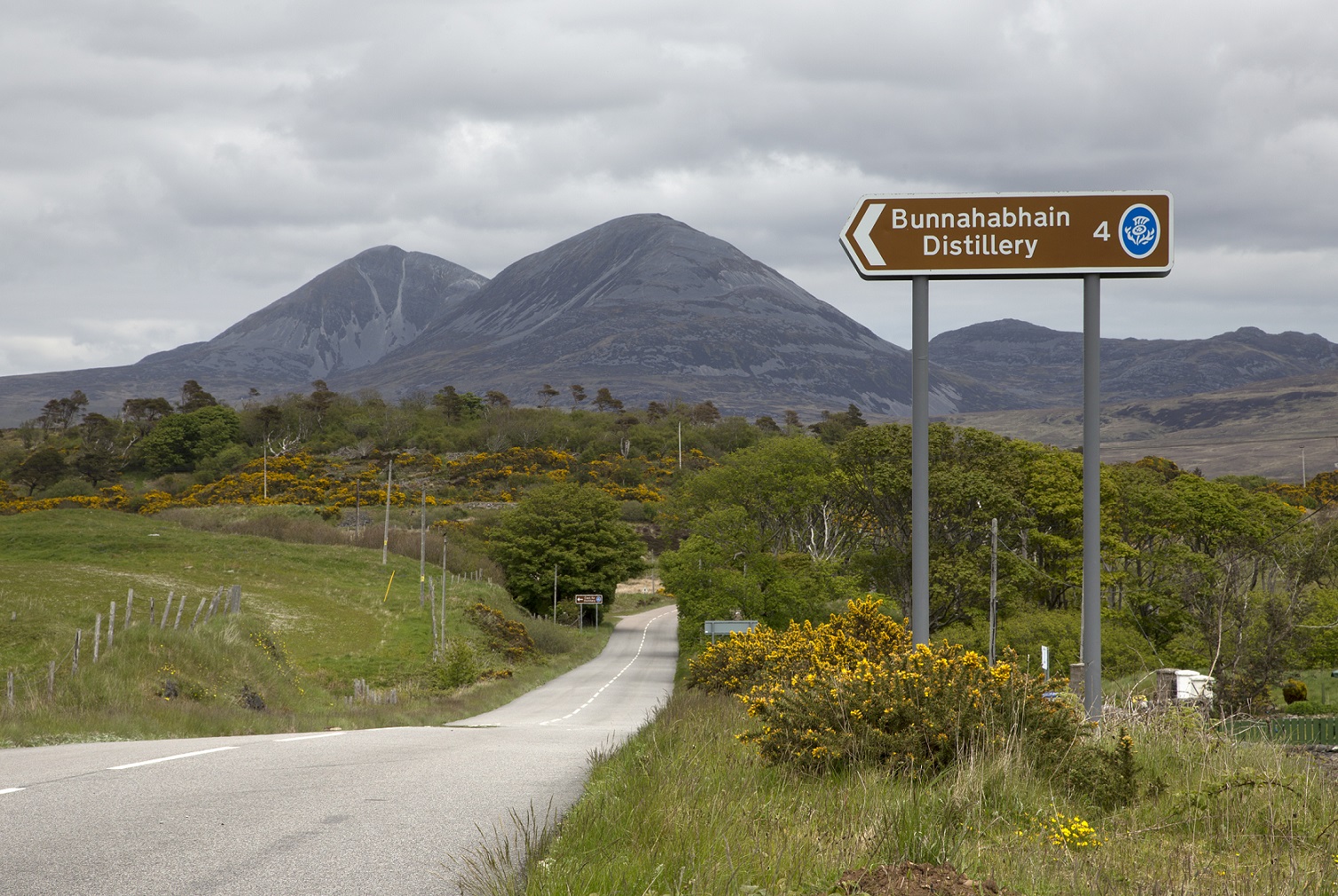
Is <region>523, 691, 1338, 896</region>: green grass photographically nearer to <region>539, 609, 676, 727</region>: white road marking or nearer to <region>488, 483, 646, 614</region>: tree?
<region>539, 609, 676, 727</region>: white road marking

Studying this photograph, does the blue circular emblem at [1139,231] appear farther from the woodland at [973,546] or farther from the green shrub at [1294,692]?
the green shrub at [1294,692]

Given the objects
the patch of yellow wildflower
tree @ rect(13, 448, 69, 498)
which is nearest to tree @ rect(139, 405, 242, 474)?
tree @ rect(13, 448, 69, 498)

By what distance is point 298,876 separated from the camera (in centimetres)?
595

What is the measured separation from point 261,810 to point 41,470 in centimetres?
15748

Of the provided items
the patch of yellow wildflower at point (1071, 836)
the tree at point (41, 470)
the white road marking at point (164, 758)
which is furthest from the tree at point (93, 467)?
the patch of yellow wildflower at point (1071, 836)

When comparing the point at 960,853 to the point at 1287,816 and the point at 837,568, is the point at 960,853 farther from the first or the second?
the point at 837,568

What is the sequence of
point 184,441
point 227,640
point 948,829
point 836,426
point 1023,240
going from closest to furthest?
point 948,829 → point 1023,240 → point 227,640 → point 184,441 → point 836,426

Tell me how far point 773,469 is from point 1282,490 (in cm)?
5544

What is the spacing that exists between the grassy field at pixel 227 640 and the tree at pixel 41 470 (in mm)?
68890

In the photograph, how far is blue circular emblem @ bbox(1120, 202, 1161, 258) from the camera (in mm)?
10078

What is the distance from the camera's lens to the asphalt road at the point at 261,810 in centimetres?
590

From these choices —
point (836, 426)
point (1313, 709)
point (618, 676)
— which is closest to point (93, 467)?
point (836, 426)

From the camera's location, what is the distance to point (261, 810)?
774cm

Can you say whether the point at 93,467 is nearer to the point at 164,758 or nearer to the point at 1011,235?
the point at 164,758
